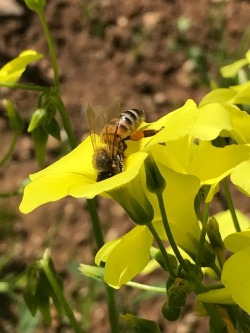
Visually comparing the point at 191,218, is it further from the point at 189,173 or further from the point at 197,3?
the point at 197,3

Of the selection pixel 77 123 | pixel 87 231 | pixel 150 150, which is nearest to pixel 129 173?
pixel 150 150

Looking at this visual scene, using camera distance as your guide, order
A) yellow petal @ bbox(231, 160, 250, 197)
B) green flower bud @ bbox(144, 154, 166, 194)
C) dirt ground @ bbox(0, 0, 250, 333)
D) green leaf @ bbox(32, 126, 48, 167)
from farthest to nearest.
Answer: dirt ground @ bbox(0, 0, 250, 333) < green leaf @ bbox(32, 126, 48, 167) < green flower bud @ bbox(144, 154, 166, 194) < yellow petal @ bbox(231, 160, 250, 197)

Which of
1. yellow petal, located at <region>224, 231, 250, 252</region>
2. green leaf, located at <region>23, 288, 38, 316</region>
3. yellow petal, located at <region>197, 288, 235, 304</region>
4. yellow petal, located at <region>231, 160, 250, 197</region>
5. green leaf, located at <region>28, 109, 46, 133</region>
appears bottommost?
green leaf, located at <region>23, 288, 38, 316</region>

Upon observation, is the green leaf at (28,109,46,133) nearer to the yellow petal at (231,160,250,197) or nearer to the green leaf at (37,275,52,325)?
the green leaf at (37,275,52,325)

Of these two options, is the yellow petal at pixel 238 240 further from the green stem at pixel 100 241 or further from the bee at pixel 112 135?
the green stem at pixel 100 241

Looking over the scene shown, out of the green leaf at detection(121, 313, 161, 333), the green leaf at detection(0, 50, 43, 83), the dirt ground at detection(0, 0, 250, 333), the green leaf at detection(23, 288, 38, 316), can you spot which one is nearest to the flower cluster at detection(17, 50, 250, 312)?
the green leaf at detection(121, 313, 161, 333)

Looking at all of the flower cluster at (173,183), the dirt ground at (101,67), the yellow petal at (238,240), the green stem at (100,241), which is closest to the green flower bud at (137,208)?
the flower cluster at (173,183)
